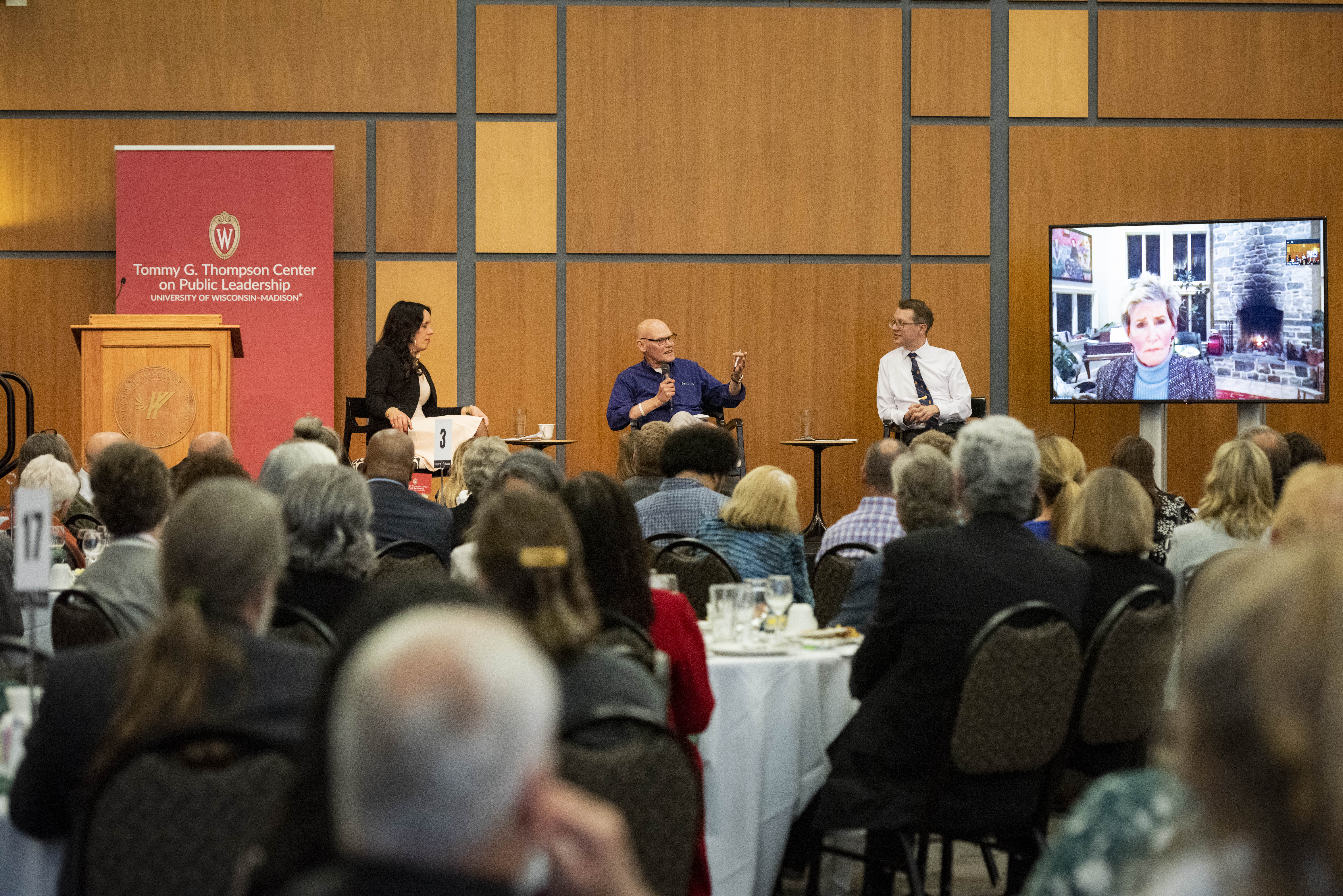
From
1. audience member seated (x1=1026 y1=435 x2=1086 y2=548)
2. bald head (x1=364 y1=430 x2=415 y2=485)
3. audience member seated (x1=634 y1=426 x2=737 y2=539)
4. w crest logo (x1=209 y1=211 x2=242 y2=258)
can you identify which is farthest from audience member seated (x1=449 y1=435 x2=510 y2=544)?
w crest logo (x1=209 y1=211 x2=242 y2=258)

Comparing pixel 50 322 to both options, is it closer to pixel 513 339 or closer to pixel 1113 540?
pixel 513 339

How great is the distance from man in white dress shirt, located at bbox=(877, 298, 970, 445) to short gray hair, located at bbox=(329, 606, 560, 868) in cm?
723

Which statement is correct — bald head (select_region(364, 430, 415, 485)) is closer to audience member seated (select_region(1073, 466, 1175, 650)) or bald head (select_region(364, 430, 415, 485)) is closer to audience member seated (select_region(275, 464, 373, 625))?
audience member seated (select_region(275, 464, 373, 625))

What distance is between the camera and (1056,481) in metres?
4.32

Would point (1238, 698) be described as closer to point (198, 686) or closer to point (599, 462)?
point (198, 686)

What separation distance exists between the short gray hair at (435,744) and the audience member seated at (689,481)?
3.55 m

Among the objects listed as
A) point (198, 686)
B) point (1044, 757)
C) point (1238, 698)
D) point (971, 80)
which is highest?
point (971, 80)

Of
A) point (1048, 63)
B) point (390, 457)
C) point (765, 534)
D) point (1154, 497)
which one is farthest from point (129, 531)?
point (1048, 63)

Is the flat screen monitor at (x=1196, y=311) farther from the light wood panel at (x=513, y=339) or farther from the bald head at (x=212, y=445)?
the bald head at (x=212, y=445)

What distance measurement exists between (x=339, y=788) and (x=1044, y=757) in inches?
85.9

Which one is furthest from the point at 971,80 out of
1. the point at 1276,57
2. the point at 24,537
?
Answer: the point at 24,537

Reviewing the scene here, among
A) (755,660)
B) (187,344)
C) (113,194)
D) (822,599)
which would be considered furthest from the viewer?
(113,194)

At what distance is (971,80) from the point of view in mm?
8742

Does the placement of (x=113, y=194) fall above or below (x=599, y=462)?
above
